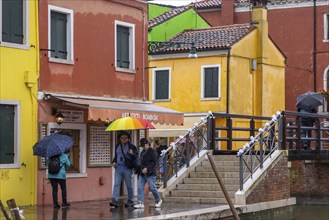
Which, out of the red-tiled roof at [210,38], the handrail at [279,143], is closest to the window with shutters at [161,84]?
the red-tiled roof at [210,38]

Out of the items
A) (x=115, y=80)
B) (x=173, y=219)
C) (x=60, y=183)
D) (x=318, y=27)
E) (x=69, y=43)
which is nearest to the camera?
(x=173, y=219)

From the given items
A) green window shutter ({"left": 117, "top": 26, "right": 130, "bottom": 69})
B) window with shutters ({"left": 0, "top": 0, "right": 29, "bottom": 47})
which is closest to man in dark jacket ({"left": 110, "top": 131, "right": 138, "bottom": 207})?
window with shutters ({"left": 0, "top": 0, "right": 29, "bottom": 47})

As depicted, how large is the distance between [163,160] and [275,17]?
22.4m

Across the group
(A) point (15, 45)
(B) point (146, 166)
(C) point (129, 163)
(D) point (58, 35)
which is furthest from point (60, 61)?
(B) point (146, 166)

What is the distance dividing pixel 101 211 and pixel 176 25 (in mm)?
20988

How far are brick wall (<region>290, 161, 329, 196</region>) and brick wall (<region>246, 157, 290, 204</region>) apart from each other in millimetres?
3360

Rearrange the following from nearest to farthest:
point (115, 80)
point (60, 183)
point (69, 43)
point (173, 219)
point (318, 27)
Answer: point (173, 219) → point (60, 183) → point (69, 43) → point (115, 80) → point (318, 27)

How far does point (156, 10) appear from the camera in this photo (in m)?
42.7

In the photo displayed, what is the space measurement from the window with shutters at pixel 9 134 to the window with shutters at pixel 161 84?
53.9 ft

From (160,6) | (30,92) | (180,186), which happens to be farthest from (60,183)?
(160,6)

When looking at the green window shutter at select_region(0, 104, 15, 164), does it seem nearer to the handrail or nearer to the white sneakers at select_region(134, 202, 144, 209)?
the white sneakers at select_region(134, 202, 144, 209)

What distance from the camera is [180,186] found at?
23578 millimetres

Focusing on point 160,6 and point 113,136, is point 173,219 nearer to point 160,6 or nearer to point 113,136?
point 113,136

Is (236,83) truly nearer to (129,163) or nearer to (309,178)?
(309,178)
